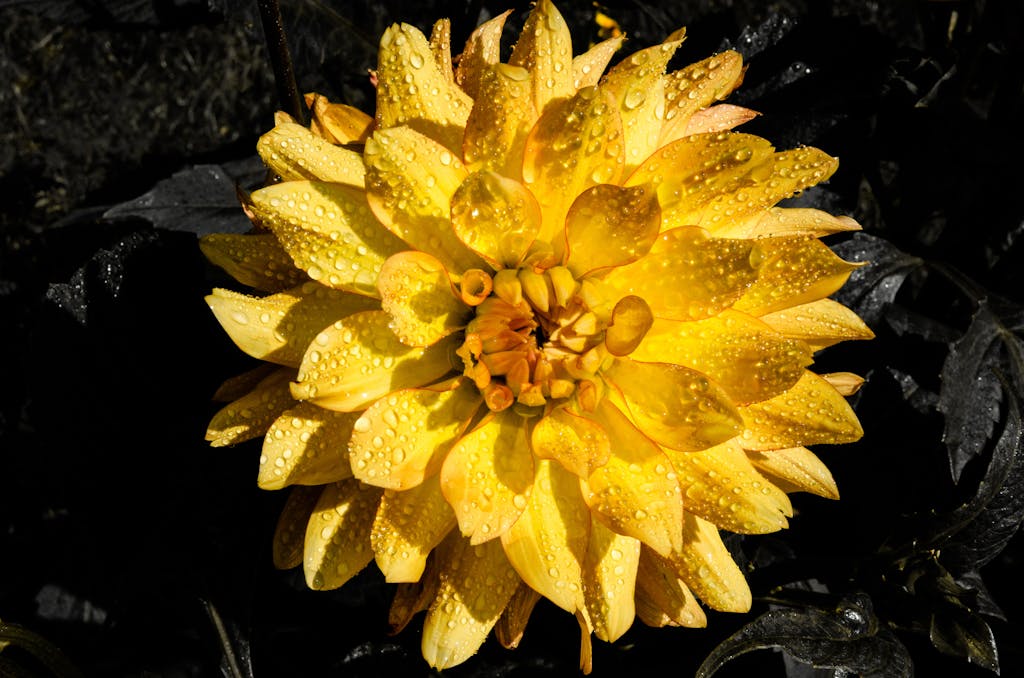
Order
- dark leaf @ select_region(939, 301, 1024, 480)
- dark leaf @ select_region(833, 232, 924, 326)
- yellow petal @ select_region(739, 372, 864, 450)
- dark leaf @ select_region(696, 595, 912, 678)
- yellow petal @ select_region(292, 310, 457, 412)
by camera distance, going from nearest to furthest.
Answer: yellow petal @ select_region(292, 310, 457, 412) → yellow petal @ select_region(739, 372, 864, 450) → dark leaf @ select_region(696, 595, 912, 678) → dark leaf @ select_region(939, 301, 1024, 480) → dark leaf @ select_region(833, 232, 924, 326)

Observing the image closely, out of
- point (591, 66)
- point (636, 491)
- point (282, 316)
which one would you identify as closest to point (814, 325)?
point (636, 491)

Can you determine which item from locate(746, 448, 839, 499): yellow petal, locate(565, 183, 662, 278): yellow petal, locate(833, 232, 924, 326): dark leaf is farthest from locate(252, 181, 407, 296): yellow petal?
locate(833, 232, 924, 326): dark leaf

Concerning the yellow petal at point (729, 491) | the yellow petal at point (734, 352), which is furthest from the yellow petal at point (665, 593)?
the yellow petal at point (734, 352)

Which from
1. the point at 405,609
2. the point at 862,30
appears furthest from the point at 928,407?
the point at 405,609

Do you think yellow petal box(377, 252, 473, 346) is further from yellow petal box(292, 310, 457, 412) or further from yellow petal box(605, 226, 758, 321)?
yellow petal box(605, 226, 758, 321)

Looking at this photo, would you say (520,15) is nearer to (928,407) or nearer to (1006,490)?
(928,407)

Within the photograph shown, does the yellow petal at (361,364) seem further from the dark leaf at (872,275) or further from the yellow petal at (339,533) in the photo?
the dark leaf at (872,275)
